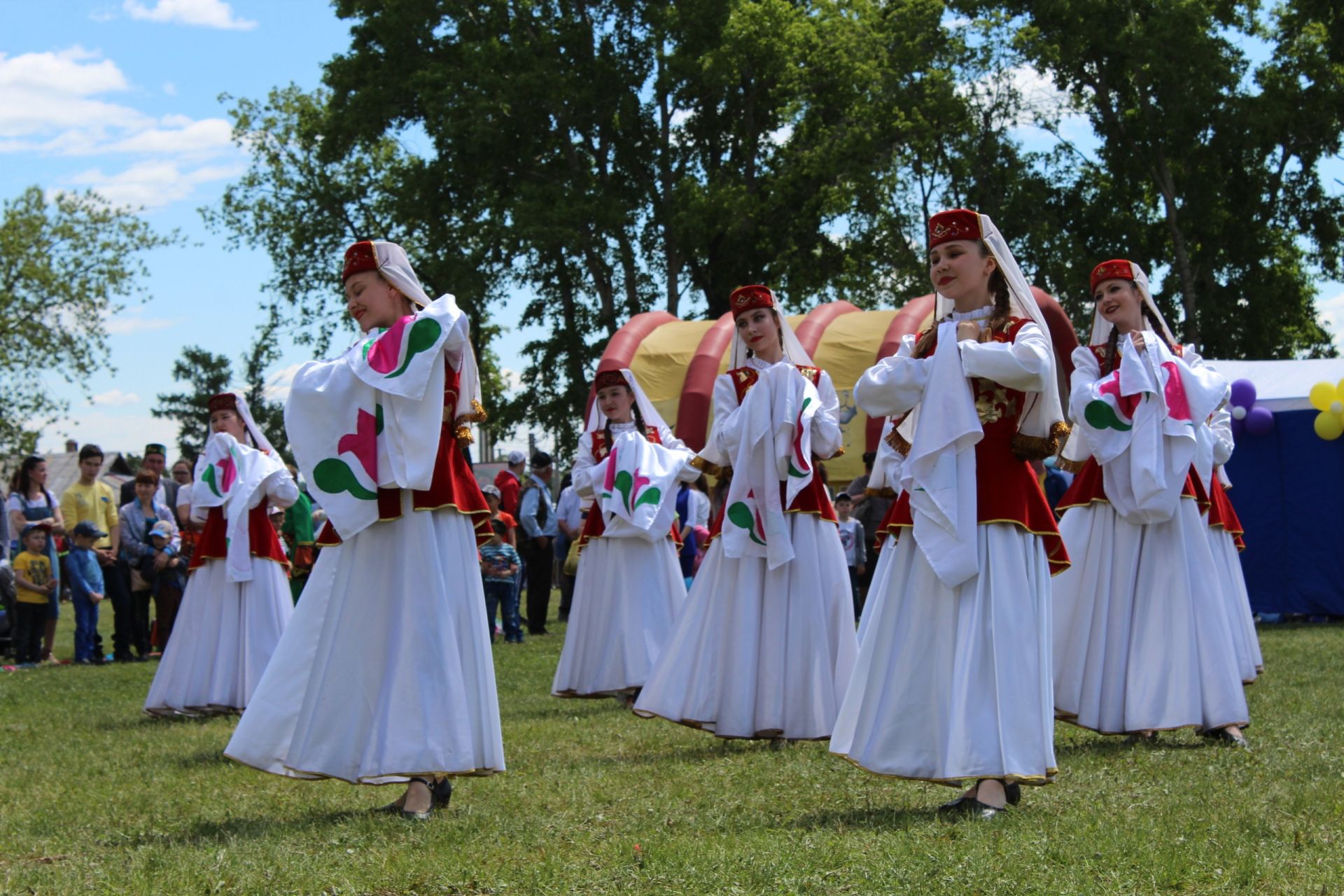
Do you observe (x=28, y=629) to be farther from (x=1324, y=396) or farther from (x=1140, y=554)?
(x=1324, y=396)

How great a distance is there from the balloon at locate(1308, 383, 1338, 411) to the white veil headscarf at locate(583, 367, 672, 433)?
28.6 feet

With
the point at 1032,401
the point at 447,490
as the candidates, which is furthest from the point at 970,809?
the point at 447,490

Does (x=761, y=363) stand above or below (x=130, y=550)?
above

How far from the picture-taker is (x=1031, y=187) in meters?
31.7

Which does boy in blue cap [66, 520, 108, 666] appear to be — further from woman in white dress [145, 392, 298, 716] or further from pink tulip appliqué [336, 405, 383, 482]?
pink tulip appliqué [336, 405, 383, 482]

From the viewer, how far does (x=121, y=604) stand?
622 inches

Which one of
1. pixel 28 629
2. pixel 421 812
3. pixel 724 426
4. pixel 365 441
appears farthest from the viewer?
pixel 28 629

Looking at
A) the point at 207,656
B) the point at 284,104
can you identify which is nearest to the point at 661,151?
the point at 284,104

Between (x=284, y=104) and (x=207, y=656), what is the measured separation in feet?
120

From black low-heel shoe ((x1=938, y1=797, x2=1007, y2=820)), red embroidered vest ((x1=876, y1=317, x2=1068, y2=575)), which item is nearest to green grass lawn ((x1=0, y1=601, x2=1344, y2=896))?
black low-heel shoe ((x1=938, y1=797, x2=1007, y2=820))

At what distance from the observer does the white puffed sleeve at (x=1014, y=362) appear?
5.49m

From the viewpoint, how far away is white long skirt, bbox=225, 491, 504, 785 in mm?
5676

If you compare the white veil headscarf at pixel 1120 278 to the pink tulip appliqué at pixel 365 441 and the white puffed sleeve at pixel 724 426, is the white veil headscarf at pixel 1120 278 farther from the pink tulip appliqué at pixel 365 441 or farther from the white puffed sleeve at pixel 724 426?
the pink tulip appliqué at pixel 365 441

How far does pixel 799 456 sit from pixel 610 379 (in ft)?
9.61
